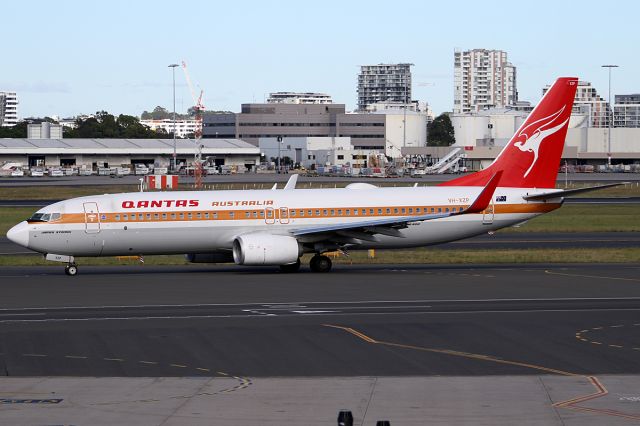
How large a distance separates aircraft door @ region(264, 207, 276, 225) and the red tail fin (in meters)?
8.48

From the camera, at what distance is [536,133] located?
49812 mm

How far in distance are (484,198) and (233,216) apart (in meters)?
10.6

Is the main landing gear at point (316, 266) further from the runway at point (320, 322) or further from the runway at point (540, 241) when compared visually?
the runway at point (540, 241)

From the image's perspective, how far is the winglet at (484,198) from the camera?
147ft

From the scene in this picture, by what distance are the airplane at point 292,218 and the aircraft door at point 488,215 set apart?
54 millimetres

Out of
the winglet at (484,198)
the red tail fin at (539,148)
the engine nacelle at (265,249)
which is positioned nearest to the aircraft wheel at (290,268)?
the engine nacelle at (265,249)

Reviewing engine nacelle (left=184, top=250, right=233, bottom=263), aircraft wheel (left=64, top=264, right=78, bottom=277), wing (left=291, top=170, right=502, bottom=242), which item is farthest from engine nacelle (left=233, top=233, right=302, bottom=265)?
aircraft wheel (left=64, top=264, right=78, bottom=277)

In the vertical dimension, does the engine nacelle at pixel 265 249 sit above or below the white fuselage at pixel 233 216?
below

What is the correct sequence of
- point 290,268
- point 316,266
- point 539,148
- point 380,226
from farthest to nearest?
point 539,148
point 290,268
point 316,266
point 380,226

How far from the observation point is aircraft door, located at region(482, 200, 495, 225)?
47875 mm

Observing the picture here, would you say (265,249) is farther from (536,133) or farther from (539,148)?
(536,133)

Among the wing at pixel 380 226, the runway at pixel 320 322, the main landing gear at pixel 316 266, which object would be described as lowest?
the runway at pixel 320 322

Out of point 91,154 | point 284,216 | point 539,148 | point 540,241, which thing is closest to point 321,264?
point 284,216

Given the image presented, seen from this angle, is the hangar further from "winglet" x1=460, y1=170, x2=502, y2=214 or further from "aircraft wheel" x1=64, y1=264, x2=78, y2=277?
"winglet" x1=460, y1=170, x2=502, y2=214
